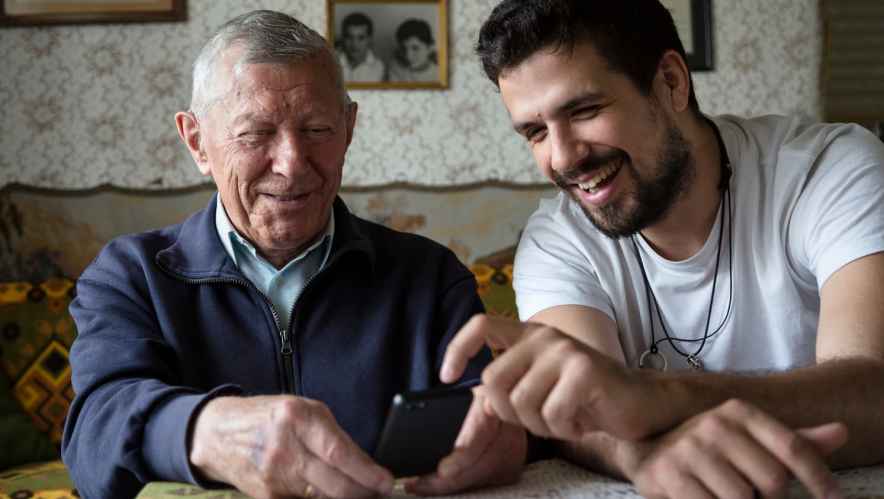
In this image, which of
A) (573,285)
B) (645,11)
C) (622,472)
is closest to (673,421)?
(622,472)

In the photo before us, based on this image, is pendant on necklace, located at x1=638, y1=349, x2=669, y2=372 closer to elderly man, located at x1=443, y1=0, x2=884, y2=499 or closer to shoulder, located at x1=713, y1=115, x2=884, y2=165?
elderly man, located at x1=443, y1=0, x2=884, y2=499

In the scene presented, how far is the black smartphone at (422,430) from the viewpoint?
2.95 feet

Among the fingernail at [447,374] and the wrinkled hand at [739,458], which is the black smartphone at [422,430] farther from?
the wrinkled hand at [739,458]

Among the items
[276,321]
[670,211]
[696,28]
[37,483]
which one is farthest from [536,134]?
[696,28]

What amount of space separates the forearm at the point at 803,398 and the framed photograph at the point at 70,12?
2936mm

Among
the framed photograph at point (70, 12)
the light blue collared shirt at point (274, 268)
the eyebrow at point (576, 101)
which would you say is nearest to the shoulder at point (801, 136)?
the eyebrow at point (576, 101)

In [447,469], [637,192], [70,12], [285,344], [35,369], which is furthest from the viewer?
[70,12]

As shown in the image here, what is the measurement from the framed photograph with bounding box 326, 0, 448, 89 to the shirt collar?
1.90 meters

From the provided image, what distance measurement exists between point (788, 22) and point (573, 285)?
2.47 m

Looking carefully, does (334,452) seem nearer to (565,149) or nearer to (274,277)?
A: (274,277)

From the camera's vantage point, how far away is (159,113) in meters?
3.38

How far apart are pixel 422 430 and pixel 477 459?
2.6 inches

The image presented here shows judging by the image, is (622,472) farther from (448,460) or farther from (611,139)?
(611,139)

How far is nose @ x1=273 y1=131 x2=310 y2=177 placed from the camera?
4.93 feet
